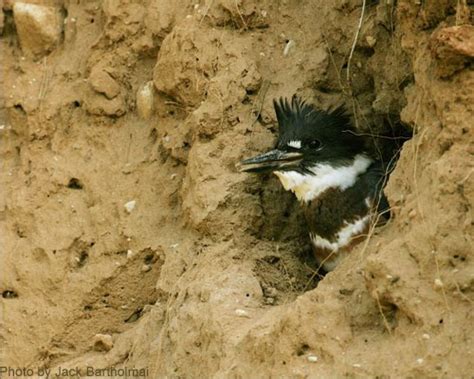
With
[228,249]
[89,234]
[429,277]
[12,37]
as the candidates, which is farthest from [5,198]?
[429,277]

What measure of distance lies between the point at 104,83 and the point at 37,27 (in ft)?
1.93

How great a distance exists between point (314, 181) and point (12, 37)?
2.15 m

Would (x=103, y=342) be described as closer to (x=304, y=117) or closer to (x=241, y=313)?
(x=241, y=313)

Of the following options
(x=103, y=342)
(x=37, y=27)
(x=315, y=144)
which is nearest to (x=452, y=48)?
(x=315, y=144)

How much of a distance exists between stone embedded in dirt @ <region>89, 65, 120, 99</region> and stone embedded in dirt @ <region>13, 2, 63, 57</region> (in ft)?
1.40

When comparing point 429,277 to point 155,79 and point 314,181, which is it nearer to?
point 314,181

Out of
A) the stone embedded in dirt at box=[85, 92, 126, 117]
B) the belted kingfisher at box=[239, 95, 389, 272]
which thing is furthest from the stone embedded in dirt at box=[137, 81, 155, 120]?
the belted kingfisher at box=[239, 95, 389, 272]

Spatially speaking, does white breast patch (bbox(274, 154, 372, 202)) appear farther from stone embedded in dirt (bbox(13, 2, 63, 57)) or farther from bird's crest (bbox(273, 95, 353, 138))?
stone embedded in dirt (bbox(13, 2, 63, 57))

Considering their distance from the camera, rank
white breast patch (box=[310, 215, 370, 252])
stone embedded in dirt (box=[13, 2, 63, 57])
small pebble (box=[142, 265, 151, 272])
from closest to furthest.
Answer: white breast patch (box=[310, 215, 370, 252]) < small pebble (box=[142, 265, 151, 272]) < stone embedded in dirt (box=[13, 2, 63, 57])

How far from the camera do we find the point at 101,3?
626 centimetres

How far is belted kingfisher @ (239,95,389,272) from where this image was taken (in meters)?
5.35

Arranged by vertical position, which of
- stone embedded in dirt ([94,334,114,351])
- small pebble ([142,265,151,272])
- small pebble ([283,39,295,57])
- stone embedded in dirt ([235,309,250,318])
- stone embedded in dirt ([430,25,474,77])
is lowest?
stone embedded in dirt ([94,334,114,351])

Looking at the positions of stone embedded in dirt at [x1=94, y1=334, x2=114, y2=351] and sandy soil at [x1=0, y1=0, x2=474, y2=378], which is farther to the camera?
stone embedded in dirt at [x1=94, y1=334, x2=114, y2=351]

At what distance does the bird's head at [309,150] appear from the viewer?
542cm
